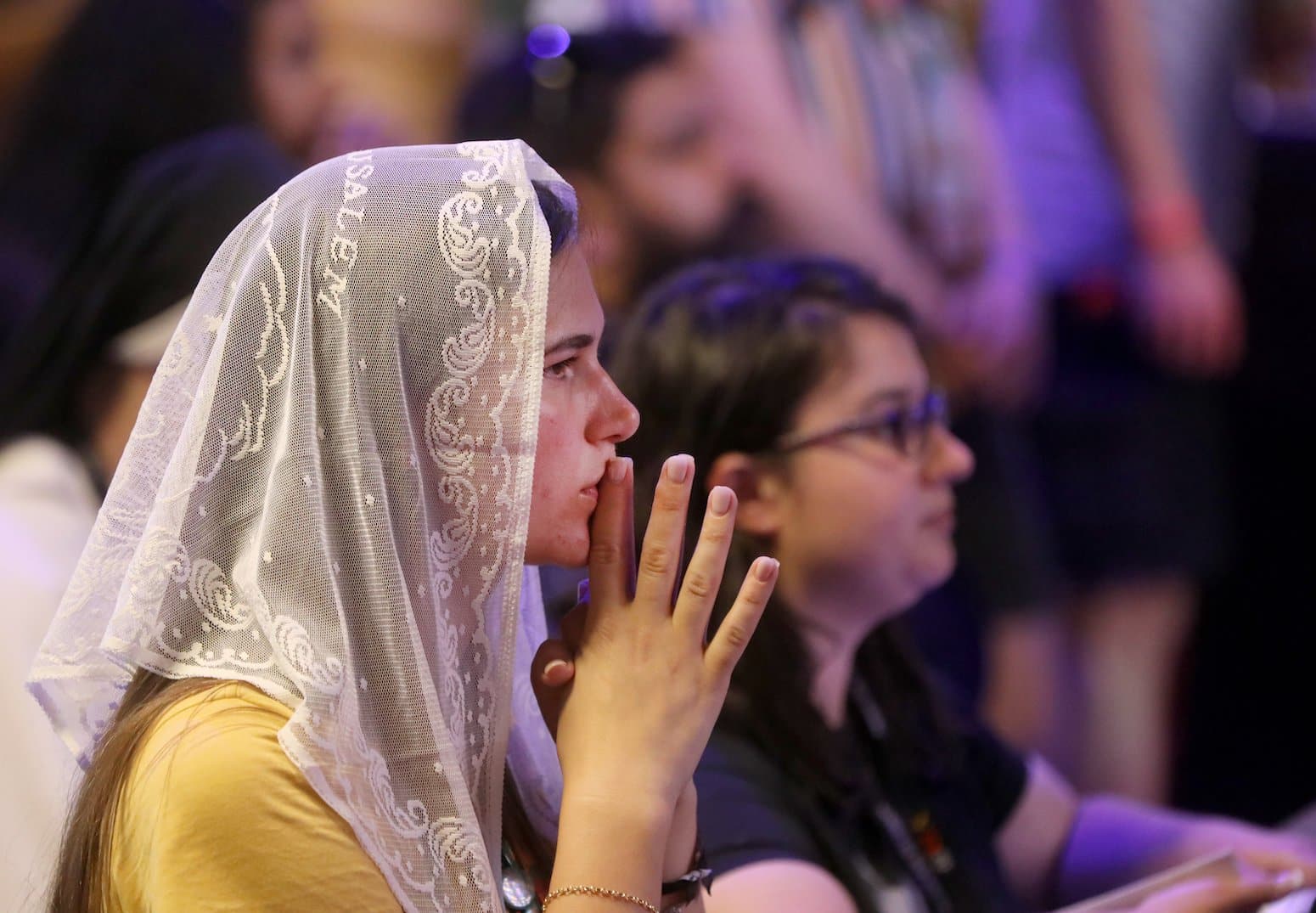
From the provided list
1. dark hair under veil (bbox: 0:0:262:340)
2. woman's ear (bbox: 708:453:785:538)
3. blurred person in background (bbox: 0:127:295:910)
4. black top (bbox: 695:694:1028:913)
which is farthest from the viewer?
dark hair under veil (bbox: 0:0:262:340)

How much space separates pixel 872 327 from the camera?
195 centimetres

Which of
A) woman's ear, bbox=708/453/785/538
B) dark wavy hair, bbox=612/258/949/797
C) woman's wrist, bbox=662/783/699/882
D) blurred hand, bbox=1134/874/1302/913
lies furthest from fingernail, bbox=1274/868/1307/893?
woman's wrist, bbox=662/783/699/882

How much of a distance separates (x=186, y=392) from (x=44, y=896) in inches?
19.0

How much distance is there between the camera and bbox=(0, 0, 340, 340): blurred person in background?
276 centimetres

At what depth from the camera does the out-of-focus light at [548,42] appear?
285cm

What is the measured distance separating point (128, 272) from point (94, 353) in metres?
0.14

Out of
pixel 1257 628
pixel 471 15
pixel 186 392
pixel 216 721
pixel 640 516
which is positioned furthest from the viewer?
pixel 1257 628

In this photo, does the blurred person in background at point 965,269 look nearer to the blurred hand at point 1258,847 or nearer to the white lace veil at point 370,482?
the blurred hand at point 1258,847

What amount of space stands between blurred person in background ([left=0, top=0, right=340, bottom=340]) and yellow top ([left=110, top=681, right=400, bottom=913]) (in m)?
1.79

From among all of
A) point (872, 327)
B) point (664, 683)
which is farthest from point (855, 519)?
point (664, 683)

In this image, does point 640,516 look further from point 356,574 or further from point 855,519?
point 356,574

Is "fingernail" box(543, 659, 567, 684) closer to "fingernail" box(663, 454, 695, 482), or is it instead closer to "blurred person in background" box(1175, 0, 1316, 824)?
"fingernail" box(663, 454, 695, 482)

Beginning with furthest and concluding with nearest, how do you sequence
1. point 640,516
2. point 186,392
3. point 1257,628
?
1. point 1257,628
2. point 640,516
3. point 186,392

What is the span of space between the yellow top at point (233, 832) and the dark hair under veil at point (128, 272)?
1.15 meters
